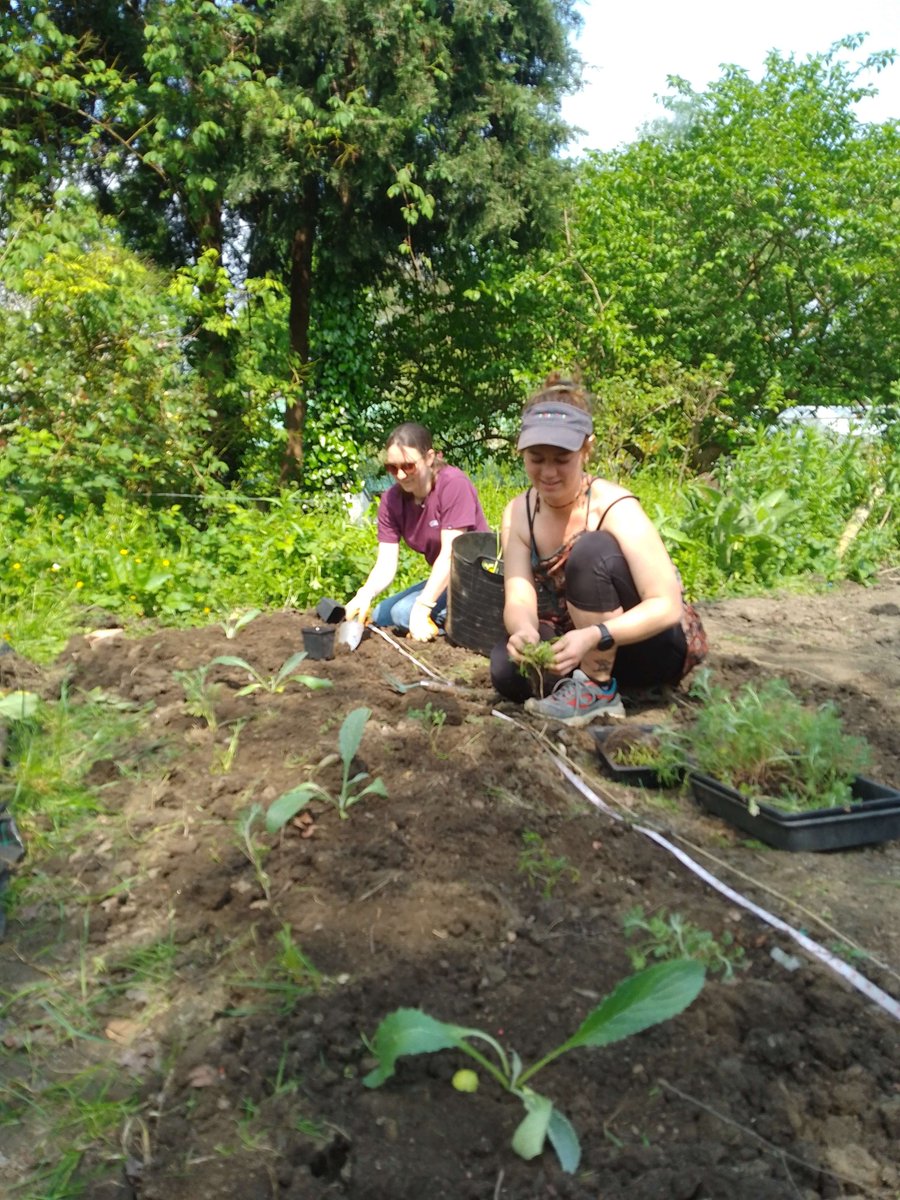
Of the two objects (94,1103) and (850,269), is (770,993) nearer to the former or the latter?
(94,1103)

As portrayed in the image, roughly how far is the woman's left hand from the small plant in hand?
1.70 ft

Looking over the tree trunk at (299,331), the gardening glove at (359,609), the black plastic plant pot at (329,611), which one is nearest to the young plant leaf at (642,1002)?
the gardening glove at (359,609)

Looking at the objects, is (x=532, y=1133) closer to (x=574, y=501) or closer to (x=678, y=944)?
(x=678, y=944)

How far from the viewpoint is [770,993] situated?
1883 millimetres

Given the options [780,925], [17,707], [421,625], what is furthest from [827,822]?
[421,625]

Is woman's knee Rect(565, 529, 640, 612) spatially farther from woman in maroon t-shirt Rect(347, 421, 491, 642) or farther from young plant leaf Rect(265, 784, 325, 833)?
young plant leaf Rect(265, 784, 325, 833)

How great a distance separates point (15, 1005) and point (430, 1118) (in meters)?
0.92

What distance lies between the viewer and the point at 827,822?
2.58 metres

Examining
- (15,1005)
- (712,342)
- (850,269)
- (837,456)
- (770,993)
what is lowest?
(15,1005)

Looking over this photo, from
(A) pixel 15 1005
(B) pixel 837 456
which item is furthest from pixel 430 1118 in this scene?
(B) pixel 837 456

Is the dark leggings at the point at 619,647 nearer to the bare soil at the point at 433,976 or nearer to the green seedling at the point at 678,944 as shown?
the bare soil at the point at 433,976

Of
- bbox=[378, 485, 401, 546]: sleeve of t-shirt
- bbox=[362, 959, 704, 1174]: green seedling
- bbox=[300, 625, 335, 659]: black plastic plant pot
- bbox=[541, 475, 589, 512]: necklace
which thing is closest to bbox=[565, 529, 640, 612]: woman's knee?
bbox=[541, 475, 589, 512]: necklace

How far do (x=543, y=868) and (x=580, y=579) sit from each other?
4.60 ft

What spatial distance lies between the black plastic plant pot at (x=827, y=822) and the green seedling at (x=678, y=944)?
0.60 metres
